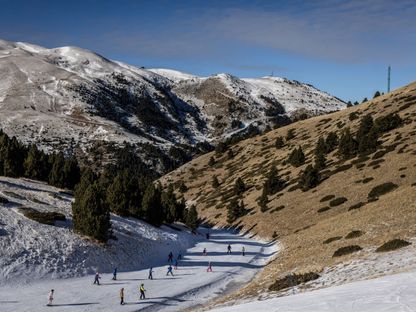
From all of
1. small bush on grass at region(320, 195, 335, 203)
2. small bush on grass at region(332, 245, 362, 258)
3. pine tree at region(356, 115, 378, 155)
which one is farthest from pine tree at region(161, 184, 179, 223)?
small bush on grass at region(332, 245, 362, 258)

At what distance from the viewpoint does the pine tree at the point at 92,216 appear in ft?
150

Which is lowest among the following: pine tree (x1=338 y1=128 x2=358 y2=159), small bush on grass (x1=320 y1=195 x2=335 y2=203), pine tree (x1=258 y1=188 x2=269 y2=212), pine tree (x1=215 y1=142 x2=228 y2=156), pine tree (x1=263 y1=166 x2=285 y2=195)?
pine tree (x1=258 y1=188 x2=269 y2=212)

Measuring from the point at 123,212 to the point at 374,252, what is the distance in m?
40.6

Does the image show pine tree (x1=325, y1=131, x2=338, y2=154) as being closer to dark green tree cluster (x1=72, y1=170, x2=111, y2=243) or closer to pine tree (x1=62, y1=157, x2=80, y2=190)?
pine tree (x1=62, y1=157, x2=80, y2=190)

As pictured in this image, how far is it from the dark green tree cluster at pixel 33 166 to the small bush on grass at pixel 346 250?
58.9 meters

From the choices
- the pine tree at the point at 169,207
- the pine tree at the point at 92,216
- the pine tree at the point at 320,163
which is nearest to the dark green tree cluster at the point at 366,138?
the pine tree at the point at 320,163

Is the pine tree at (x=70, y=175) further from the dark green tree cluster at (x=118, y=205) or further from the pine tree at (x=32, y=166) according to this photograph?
the dark green tree cluster at (x=118, y=205)

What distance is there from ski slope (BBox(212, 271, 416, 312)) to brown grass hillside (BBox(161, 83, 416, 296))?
8.62 m

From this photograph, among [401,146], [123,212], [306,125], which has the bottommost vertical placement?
[123,212]

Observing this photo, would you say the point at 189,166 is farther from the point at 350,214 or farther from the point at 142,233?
the point at 350,214

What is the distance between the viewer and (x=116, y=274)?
40.6 metres

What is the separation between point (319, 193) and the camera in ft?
205

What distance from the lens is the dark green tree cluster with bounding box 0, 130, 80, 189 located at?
239 feet

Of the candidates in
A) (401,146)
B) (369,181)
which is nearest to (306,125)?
(401,146)
